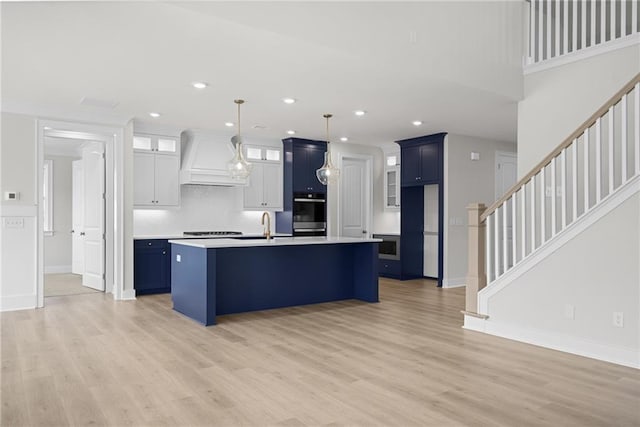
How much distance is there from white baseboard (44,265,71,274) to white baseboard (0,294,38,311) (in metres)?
4.12

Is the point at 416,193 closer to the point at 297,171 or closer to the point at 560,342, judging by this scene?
the point at 297,171

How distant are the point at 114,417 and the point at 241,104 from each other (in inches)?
160

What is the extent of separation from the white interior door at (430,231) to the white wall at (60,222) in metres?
7.31

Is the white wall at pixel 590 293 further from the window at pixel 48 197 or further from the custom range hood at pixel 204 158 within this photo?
the window at pixel 48 197

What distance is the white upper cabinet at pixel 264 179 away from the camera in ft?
27.1

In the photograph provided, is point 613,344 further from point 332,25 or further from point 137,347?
point 137,347

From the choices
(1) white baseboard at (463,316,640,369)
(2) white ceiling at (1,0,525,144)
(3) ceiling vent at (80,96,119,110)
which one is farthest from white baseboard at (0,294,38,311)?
(1) white baseboard at (463,316,640,369)

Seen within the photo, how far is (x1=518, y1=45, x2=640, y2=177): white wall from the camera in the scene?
476cm

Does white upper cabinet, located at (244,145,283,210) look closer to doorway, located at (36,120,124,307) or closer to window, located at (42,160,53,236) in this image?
doorway, located at (36,120,124,307)

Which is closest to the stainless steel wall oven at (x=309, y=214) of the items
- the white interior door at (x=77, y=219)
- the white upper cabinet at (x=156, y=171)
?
the white upper cabinet at (x=156, y=171)

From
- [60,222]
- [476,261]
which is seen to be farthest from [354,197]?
[60,222]

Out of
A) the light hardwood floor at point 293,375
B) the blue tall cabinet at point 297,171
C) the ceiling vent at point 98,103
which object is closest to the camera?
the light hardwood floor at point 293,375

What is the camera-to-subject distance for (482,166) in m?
8.41

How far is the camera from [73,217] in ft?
31.1
